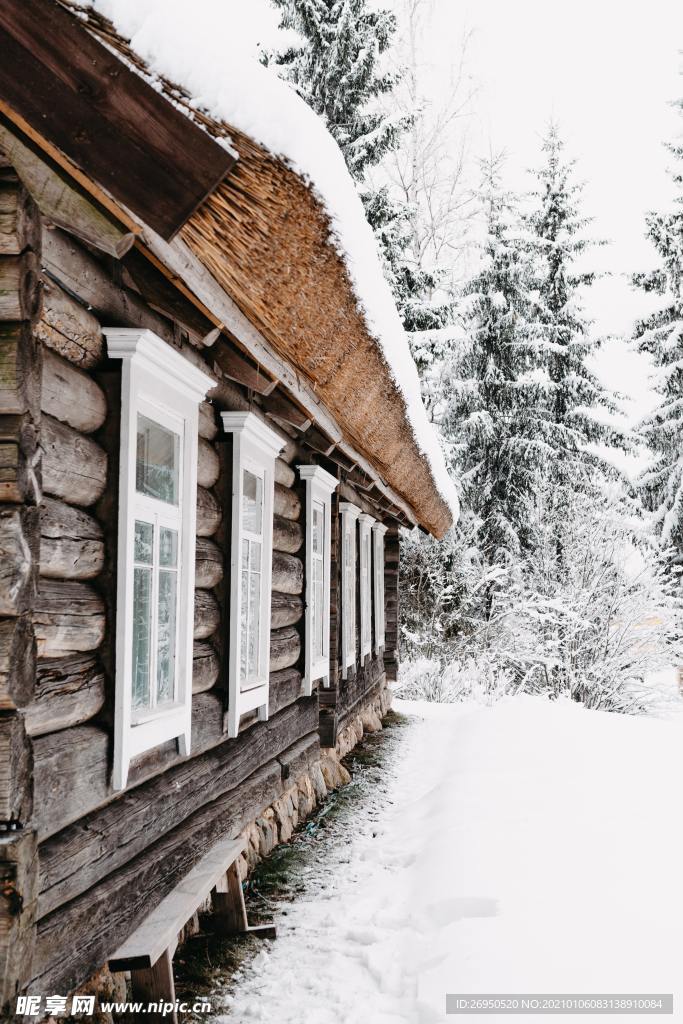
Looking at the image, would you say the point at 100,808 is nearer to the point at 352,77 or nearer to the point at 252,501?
the point at 252,501

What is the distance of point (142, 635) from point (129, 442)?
81cm

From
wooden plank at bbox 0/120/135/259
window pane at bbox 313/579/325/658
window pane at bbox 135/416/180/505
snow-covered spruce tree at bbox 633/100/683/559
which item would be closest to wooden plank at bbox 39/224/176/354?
wooden plank at bbox 0/120/135/259

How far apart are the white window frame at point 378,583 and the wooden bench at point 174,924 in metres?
7.59

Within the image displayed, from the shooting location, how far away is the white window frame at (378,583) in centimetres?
1202

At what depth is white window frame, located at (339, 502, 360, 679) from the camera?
28.0 ft

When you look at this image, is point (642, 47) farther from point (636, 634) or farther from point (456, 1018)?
point (456, 1018)

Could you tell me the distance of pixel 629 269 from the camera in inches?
766

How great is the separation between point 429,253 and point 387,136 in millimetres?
4093

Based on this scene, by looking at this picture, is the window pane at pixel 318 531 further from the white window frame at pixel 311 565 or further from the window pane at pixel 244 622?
the window pane at pixel 244 622

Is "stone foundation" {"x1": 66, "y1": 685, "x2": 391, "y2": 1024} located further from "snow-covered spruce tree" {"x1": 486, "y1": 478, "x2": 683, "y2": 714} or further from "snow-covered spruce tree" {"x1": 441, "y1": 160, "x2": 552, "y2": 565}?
"snow-covered spruce tree" {"x1": 441, "y1": 160, "x2": 552, "y2": 565}

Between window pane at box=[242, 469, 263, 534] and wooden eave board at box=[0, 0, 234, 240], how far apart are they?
2.69m

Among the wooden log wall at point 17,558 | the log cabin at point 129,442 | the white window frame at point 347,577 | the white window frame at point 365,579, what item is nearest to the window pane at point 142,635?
the log cabin at point 129,442

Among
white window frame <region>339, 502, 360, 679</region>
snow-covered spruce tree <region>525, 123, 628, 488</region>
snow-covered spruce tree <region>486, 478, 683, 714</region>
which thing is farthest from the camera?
snow-covered spruce tree <region>525, 123, 628, 488</region>

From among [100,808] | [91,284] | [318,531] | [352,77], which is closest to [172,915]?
[100,808]
